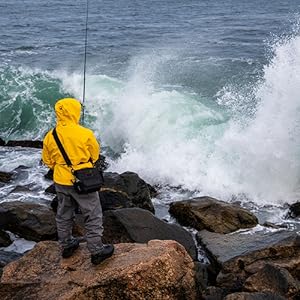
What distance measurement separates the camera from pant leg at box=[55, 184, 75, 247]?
4.64 m

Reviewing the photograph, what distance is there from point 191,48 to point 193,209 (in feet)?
41.8

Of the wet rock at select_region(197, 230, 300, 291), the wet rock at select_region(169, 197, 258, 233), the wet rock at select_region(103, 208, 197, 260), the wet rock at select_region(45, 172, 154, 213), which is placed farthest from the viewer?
the wet rock at select_region(45, 172, 154, 213)

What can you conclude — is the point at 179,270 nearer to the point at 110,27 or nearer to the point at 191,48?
the point at 191,48

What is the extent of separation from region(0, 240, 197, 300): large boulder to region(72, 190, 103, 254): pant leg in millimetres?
202

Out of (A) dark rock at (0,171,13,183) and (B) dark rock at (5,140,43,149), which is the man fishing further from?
(B) dark rock at (5,140,43,149)

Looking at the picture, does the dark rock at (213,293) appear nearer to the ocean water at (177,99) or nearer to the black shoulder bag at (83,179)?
the black shoulder bag at (83,179)

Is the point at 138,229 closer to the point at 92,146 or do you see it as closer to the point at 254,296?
the point at 92,146

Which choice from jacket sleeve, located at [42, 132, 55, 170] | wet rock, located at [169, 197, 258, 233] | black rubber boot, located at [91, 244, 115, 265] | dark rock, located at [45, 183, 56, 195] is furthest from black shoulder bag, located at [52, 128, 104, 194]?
dark rock, located at [45, 183, 56, 195]

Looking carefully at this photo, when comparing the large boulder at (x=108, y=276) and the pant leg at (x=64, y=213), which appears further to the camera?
the pant leg at (x=64, y=213)

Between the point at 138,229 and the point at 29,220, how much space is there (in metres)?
1.69

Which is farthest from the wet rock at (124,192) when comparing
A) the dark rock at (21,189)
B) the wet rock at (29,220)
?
the dark rock at (21,189)

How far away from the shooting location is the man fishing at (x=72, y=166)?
4.39 m

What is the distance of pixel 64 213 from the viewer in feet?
15.7

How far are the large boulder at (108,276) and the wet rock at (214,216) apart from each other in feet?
7.93
